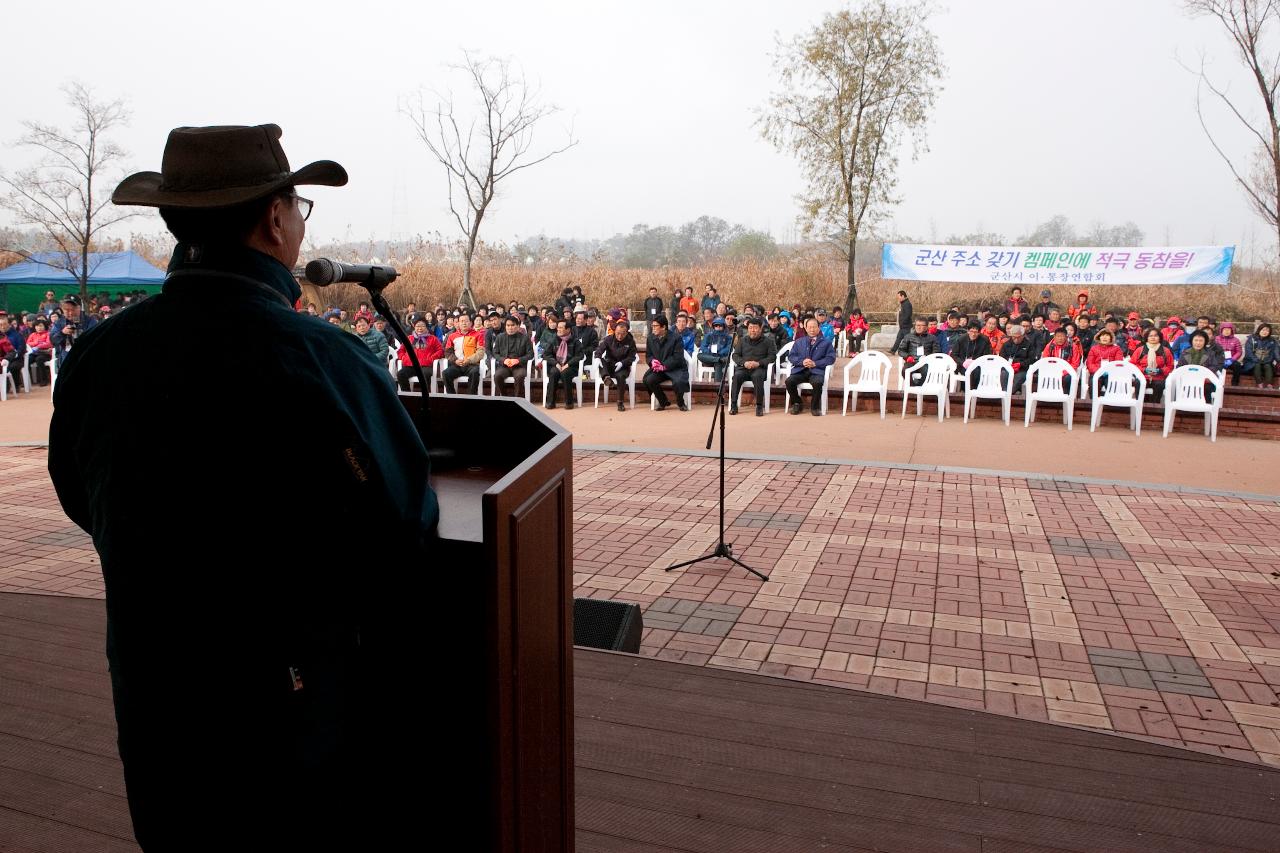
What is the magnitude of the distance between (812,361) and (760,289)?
13.5 metres

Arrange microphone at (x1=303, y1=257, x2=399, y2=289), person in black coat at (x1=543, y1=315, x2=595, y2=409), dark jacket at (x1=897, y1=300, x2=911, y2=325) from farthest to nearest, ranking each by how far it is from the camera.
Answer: dark jacket at (x1=897, y1=300, x2=911, y2=325), person in black coat at (x1=543, y1=315, x2=595, y2=409), microphone at (x1=303, y1=257, x2=399, y2=289)

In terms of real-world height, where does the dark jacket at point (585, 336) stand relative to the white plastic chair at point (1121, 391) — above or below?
→ above

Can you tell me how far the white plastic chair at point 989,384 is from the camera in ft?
34.1

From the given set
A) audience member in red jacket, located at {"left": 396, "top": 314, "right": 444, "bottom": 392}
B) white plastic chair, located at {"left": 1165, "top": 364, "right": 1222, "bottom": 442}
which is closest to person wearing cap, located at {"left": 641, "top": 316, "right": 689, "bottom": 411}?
audience member in red jacket, located at {"left": 396, "top": 314, "right": 444, "bottom": 392}

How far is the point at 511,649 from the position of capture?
1279 mm

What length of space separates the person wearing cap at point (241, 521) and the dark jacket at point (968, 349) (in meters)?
10.8

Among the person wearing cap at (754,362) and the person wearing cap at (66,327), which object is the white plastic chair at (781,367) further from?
the person wearing cap at (66,327)

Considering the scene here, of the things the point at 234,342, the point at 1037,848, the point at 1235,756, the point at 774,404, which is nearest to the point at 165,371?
the point at 234,342

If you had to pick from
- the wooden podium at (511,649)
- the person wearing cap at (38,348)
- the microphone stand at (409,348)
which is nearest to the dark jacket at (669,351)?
the person wearing cap at (38,348)

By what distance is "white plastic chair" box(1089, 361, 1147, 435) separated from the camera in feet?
Answer: 32.1

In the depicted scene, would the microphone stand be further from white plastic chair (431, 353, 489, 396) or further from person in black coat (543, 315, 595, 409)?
white plastic chair (431, 353, 489, 396)

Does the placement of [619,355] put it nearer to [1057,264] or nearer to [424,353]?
[424,353]

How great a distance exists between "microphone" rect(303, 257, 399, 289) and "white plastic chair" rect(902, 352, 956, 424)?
9.50m

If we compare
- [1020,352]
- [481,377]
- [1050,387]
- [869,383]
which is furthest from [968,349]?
[481,377]
